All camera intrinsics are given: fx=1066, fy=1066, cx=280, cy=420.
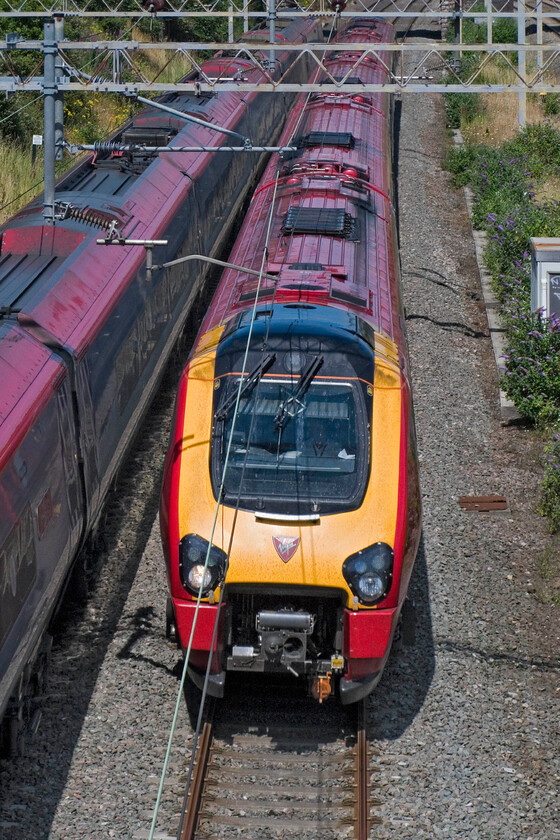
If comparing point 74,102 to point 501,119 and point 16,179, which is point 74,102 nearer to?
point 16,179

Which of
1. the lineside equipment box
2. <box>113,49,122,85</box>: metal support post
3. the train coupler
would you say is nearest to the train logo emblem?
the train coupler

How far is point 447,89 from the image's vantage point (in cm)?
1287

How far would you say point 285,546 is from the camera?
7.90 meters

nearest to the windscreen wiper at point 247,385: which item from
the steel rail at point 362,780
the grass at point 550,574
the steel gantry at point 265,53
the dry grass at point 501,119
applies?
the steel rail at point 362,780

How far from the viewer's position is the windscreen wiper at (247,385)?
8.55 m

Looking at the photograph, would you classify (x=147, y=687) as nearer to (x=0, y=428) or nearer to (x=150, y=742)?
(x=150, y=742)

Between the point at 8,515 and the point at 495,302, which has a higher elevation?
the point at 495,302

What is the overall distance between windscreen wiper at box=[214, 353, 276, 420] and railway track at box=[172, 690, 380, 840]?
2.37m

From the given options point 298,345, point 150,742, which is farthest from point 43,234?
point 150,742

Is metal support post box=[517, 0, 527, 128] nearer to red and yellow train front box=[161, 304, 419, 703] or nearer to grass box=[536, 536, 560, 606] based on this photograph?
grass box=[536, 536, 560, 606]

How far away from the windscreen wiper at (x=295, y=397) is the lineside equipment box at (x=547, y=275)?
680 cm

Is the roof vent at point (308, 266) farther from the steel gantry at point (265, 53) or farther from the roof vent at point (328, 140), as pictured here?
the roof vent at point (328, 140)

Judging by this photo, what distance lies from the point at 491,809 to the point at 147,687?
9.74 ft

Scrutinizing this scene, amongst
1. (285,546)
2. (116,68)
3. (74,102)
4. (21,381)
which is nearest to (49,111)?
(116,68)
